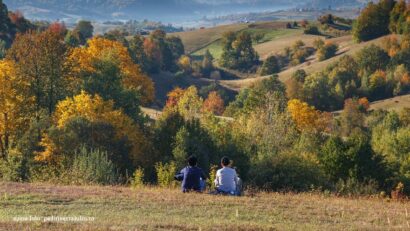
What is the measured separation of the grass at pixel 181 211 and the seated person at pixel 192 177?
72cm

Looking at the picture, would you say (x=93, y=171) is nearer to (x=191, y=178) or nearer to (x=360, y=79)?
(x=191, y=178)

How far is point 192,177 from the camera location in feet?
69.9

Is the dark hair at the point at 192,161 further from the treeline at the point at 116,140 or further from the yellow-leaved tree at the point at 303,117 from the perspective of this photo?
the yellow-leaved tree at the point at 303,117

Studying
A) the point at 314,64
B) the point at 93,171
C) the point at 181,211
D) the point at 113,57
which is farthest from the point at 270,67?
the point at 181,211

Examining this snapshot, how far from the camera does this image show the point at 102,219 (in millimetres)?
15141

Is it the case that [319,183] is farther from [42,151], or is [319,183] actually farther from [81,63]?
[81,63]

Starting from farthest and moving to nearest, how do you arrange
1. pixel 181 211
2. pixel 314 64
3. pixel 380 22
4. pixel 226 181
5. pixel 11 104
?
pixel 380 22 → pixel 314 64 → pixel 11 104 → pixel 226 181 → pixel 181 211

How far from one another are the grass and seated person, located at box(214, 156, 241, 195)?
0.87m

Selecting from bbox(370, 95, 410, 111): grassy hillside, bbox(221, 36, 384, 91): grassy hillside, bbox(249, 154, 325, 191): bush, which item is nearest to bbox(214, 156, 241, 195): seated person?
bbox(249, 154, 325, 191): bush

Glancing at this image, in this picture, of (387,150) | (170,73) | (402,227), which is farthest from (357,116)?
(402,227)

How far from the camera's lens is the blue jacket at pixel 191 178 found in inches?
833

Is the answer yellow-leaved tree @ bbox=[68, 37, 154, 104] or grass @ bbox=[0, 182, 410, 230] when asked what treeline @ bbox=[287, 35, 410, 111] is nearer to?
yellow-leaved tree @ bbox=[68, 37, 154, 104]

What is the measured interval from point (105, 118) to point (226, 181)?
26.2 metres

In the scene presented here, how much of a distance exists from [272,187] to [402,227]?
61.8 ft
